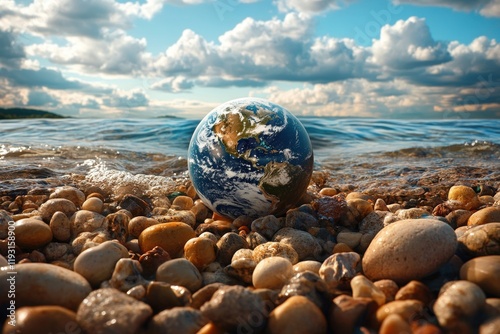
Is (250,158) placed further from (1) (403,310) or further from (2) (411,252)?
(1) (403,310)

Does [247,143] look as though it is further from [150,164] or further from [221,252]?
[150,164]

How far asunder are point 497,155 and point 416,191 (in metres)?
6.41

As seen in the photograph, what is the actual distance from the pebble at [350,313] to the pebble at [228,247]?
130 centimetres

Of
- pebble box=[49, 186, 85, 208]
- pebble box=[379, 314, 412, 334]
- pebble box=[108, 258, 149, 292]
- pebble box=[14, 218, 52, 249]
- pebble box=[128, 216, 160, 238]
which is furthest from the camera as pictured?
pebble box=[49, 186, 85, 208]

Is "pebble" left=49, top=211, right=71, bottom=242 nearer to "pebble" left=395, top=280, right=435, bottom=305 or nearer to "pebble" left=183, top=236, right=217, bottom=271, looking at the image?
"pebble" left=183, top=236, right=217, bottom=271

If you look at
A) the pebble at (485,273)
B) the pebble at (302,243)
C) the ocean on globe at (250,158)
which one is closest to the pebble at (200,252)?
the pebble at (302,243)

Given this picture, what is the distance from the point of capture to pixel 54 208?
4.62 metres

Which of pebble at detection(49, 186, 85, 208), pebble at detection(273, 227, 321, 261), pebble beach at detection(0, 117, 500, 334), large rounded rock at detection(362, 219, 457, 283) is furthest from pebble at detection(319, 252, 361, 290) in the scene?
pebble at detection(49, 186, 85, 208)

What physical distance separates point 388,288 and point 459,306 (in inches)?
19.6

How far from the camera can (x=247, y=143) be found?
4.35 metres

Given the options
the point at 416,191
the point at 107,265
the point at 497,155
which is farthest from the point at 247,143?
the point at 497,155

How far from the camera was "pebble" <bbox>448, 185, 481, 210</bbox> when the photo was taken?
505 centimetres

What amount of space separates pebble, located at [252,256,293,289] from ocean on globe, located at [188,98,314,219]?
4.64 ft

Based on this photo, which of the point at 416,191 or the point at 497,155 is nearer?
the point at 416,191
